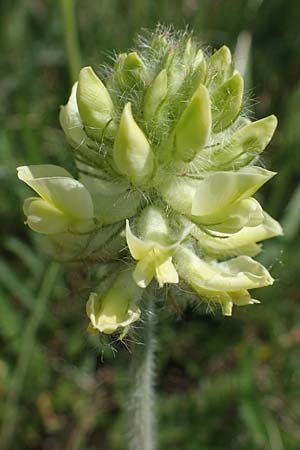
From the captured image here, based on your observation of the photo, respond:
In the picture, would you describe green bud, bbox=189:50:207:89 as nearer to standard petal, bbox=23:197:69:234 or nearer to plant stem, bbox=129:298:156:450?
standard petal, bbox=23:197:69:234

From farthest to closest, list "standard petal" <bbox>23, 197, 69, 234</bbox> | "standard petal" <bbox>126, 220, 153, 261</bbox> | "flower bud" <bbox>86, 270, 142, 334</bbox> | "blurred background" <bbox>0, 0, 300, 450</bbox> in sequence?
"blurred background" <bbox>0, 0, 300, 450</bbox>, "standard petal" <bbox>23, 197, 69, 234</bbox>, "flower bud" <bbox>86, 270, 142, 334</bbox>, "standard petal" <bbox>126, 220, 153, 261</bbox>

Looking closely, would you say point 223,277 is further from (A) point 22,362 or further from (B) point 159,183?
(A) point 22,362

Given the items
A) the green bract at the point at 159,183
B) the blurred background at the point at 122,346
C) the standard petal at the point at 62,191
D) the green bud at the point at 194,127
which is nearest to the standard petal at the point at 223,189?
the green bract at the point at 159,183

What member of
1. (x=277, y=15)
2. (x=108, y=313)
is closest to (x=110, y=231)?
(x=108, y=313)

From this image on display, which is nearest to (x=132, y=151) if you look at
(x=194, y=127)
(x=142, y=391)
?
(x=194, y=127)

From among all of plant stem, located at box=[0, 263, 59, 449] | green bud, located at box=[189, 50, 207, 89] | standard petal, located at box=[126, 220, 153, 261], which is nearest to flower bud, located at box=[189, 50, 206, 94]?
green bud, located at box=[189, 50, 207, 89]

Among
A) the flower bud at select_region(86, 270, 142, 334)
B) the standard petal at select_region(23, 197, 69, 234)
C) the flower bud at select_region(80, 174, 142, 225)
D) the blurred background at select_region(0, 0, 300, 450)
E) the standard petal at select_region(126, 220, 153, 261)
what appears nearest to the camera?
the standard petal at select_region(126, 220, 153, 261)

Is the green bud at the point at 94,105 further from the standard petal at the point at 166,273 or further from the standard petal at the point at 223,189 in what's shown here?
the standard petal at the point at 166,273
